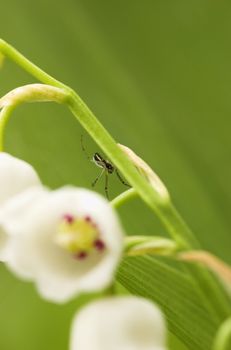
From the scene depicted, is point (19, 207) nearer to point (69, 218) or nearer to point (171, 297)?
point (69, 218)

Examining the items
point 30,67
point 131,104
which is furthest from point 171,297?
point 131,104

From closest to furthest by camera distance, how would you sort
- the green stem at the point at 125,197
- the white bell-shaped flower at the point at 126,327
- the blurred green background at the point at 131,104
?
1. the white bell-shaped flower at the point at 126,327
2. the green stem at the point at 125,197
3. the blurred green background at the point at 131,104

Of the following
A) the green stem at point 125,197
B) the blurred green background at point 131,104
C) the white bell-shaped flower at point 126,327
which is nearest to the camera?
the white bell-shaped flower at point 126,327

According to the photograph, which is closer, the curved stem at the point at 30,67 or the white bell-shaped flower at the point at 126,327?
the white bell-shaped flower at the point at 126,327

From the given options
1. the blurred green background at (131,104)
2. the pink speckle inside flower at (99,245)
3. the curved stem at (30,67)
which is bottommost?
the blurred green background at (131,104)

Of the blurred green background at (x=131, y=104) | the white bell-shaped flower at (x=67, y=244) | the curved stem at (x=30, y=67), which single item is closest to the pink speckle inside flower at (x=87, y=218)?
the white bell-shaped flower at (x=67, y=244)

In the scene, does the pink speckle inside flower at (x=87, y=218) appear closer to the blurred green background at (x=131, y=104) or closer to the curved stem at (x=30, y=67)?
the curved stem at (x=30, y=67)

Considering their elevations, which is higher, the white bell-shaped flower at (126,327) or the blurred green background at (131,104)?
the white bell-shaped flower at (126,327)

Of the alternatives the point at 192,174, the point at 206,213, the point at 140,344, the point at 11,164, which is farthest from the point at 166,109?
the point at 140,344
